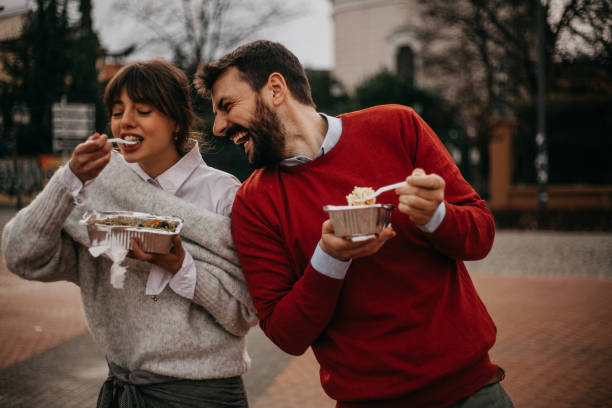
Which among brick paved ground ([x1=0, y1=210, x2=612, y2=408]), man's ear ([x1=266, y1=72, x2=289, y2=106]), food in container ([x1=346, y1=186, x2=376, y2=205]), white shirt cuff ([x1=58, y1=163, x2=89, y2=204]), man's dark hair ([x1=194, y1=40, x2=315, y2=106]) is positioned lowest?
brick paved ground ([x1=0, y1=210, x2=612, y2=408])

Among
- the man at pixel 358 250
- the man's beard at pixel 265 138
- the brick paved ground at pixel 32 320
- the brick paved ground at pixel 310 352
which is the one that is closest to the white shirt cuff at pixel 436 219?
the man at pixel 358 250

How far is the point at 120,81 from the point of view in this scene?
202cm

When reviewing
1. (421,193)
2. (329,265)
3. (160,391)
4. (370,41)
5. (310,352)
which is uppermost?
(370,41)

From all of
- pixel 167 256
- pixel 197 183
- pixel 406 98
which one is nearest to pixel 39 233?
pixel 167 256

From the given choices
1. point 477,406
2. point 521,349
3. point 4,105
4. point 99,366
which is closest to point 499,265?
point 521,349

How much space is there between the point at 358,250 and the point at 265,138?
1.91 ft

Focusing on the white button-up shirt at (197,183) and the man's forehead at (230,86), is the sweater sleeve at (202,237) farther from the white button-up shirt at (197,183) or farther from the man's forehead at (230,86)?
the man's forehead at (230,86)

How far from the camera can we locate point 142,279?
1.94 m

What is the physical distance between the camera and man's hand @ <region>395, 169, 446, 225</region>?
1512 millimetres

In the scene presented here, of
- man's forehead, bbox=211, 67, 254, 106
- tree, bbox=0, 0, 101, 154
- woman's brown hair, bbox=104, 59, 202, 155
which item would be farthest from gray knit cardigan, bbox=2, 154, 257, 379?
tree, bbox=0, 0, 101, 154

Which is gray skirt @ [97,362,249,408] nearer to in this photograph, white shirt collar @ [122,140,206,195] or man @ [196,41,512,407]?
man @ [196,41,512,407]

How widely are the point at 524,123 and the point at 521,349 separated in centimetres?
1721

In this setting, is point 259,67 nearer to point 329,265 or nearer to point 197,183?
point 197,183

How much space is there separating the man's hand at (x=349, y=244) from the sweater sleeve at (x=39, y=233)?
88cm
